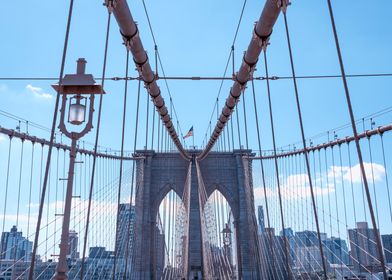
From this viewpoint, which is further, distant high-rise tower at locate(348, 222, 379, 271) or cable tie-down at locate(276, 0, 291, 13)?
distant high-rise tower at locate(348, 222, 379, 271)

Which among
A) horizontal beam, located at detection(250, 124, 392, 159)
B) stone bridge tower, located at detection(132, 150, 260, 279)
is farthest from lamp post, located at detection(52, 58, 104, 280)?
stone bridge tower, located at detection(132, 150, 260, 279)

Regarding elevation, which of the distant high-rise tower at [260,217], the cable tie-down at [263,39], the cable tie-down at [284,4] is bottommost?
the cable tie-down at [284,4]

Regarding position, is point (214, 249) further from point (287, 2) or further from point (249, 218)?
point (287, 2)

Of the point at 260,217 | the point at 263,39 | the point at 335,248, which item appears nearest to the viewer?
the point at 263,39

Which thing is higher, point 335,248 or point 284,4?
point 284,4

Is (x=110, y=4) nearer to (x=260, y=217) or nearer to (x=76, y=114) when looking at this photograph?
(x=76, y=114)

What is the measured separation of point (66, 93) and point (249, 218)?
20867mm

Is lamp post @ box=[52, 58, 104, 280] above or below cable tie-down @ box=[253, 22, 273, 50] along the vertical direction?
below

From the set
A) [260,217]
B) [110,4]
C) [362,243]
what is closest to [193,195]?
[260,217]

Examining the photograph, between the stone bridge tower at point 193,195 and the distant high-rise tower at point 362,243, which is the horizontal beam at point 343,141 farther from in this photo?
the stone bridge tower at point 193,195

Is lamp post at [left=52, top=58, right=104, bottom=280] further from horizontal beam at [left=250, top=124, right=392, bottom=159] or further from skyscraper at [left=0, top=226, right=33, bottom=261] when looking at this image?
skyscraper at [left=0, top=226, right=33, bottom=261]

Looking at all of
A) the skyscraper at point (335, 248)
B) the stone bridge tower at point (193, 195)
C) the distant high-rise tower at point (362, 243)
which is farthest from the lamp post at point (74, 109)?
the stone bridge tower at point (193, 195)

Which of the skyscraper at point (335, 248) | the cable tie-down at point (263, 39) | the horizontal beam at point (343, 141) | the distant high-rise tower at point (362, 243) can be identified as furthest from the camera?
the skyscraper at point (335, 248)

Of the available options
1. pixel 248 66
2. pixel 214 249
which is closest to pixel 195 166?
pixel 214 249
